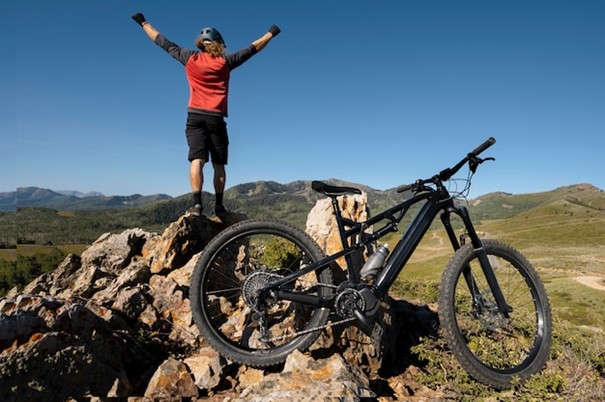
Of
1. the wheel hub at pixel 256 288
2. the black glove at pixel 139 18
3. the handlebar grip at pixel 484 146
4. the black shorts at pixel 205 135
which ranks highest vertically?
the black glove at pixel 139 18

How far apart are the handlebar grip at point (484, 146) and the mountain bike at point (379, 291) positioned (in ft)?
0.05

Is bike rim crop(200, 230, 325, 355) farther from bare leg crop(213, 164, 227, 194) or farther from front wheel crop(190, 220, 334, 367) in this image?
bare leg crop(213, 164, 227, 194)

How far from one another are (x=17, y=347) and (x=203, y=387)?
2122mm

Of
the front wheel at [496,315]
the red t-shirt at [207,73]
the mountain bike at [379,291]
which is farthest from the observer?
the red t-shirt at [207,73]

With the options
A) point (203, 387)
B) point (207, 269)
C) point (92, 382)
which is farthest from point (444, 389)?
point (92, 382)

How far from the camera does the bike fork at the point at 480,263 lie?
5207mm

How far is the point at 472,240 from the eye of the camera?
526cm

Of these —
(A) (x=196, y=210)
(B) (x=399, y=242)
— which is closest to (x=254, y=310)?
(B) (x=399, y=242)

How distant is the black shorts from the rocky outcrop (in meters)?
2.34

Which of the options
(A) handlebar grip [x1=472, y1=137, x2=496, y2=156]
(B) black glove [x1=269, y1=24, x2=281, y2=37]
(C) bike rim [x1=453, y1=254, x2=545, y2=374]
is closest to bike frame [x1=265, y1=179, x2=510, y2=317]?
(C) bike rim [x1=453, y1=254, x2=545, y2=374]

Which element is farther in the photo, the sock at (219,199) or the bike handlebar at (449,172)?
the sock at (219,199)

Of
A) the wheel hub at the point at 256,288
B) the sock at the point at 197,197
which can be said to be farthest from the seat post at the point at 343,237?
the sock at the point at 197,197

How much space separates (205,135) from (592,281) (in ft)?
354

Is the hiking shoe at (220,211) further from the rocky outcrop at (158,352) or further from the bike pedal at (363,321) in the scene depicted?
the bike pedal at (363,321)
